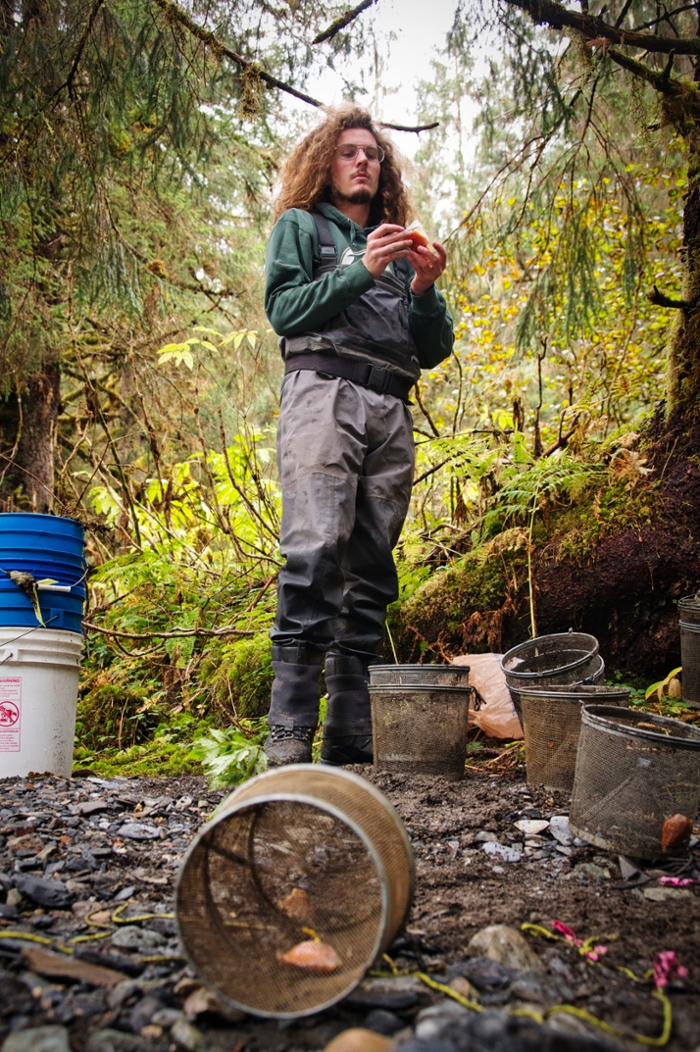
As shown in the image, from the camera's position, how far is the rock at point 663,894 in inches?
74.1

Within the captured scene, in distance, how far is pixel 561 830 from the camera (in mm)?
2402

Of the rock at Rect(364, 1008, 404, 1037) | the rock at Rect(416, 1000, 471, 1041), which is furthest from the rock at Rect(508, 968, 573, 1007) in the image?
the rock at Rect(364, 1008, 404, 1037)

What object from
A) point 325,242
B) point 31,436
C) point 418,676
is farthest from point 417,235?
point 31,436

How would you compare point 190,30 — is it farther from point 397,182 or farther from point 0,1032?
point 0,1032

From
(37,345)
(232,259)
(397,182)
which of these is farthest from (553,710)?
(232,259)

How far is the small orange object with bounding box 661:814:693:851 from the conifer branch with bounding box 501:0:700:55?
3616 mm

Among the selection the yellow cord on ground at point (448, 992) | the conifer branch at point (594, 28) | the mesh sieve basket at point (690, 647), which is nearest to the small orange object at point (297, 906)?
the yellow cord on ground at point (448, 992)

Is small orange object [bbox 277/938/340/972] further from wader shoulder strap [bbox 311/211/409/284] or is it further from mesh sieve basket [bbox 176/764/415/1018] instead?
wader shoulder strap [bbox 311/211/409/284]

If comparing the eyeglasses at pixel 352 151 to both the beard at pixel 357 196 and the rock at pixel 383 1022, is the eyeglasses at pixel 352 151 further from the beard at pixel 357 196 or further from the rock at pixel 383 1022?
the rock at pixel 383 1022

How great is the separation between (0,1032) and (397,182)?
3833 millimetres

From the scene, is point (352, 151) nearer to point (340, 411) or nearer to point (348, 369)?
point (348, 369)

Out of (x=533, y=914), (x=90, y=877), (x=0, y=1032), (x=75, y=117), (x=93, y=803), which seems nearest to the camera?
(x=0, y=1032)

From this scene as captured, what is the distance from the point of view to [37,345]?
6.67 meters

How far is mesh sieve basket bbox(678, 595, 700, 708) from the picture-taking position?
3.54 metres
